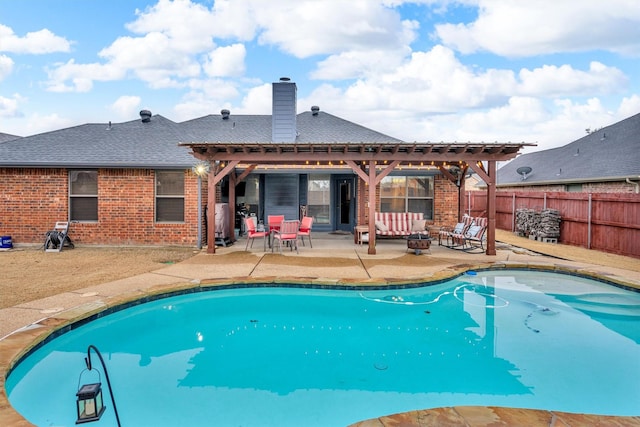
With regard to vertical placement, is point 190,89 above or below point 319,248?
above

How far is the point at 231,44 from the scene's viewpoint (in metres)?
17.1

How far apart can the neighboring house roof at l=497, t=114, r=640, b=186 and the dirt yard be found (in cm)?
1565

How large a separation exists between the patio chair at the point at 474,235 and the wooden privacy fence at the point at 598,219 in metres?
3.38

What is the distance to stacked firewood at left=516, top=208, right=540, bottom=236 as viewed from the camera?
13688 millimetres

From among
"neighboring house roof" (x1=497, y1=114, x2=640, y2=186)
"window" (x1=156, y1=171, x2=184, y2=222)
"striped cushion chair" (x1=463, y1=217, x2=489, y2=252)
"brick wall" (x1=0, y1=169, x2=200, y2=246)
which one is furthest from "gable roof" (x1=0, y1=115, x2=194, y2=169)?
"neighboring house roof" (x1=497, y1=114, x2=640, y2=186)

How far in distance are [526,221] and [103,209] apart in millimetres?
14279

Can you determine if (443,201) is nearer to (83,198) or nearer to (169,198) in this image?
(169,198)

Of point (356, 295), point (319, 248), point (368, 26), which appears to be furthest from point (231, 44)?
point (356, 295)

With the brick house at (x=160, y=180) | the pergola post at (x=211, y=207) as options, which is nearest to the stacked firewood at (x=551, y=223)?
the brick house at (x=160, y=180)

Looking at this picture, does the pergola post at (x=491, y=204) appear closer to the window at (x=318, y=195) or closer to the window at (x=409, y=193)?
the window at (x=409, y=193)

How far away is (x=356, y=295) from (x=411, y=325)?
1352 mm

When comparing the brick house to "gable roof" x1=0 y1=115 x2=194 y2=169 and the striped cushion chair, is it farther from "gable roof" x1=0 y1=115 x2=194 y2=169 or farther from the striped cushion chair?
the striped cushion chair

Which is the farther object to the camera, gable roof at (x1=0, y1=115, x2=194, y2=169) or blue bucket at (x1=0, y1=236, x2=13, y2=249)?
gable roof at (x1=0, y1=115, x2=194, y2=169)

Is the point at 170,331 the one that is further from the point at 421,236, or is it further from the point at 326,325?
the point at 421,236
